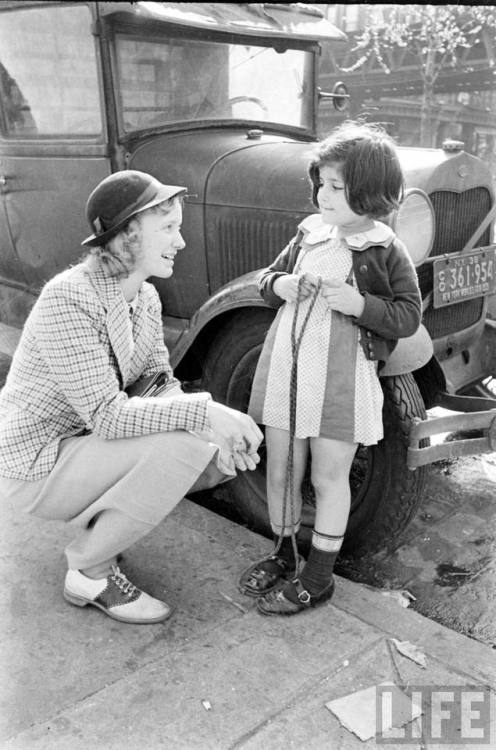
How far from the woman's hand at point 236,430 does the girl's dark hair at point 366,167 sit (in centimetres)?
73

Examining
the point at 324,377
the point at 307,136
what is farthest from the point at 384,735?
the point at 307,136

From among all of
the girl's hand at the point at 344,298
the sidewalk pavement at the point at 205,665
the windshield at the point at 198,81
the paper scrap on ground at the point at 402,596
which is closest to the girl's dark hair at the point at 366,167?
the girl's hand at the point at 344,298

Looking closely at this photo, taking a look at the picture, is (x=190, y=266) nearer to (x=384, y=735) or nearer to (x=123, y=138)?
(x=123, y=138)

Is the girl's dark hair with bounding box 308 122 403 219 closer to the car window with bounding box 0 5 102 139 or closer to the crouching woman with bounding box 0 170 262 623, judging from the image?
the crouching woman with bounding box 0 170 262 623

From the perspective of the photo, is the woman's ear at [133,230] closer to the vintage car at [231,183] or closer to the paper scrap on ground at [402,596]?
the vintage car at [231,183]

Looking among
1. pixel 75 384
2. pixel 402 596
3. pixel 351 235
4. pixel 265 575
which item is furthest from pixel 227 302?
pixel 402 596

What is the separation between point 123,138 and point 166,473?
79.4 inches

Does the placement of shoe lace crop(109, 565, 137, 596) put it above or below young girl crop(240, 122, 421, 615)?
below

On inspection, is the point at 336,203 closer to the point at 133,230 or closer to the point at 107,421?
the point at 133,230

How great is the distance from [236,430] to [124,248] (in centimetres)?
67

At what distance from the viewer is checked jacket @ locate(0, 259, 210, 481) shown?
216cm

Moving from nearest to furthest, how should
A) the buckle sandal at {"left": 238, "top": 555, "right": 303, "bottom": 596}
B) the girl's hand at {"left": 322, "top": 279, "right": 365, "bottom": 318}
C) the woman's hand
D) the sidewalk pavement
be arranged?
the sidewalk pavement → the woman's hand → the girl's hand at {"left": 322, "top": 279, "right": 365, "bottom": 318} → the buckle sandal at {"left": 238, "top": 555, "right": 303, "bottom": 596}

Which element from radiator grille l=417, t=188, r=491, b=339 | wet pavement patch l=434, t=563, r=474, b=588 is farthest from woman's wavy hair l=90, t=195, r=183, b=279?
wet pavement patch l=434, t=563, r=474, b=588

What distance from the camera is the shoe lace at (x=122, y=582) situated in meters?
2.36
